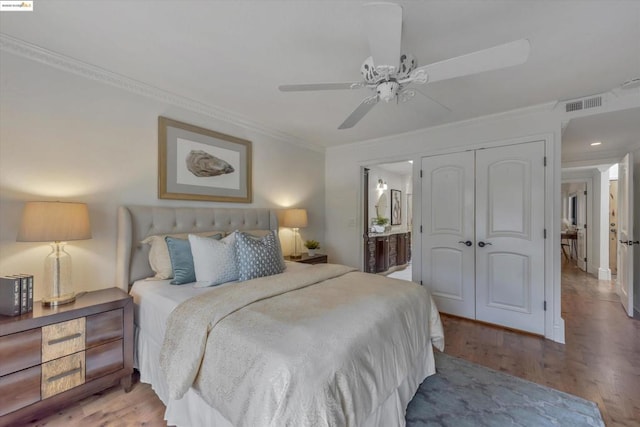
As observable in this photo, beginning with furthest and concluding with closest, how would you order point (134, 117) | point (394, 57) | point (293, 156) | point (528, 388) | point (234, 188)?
point (293, 156), point (234, 188), point (134, 117), point (528, 388), point (394, 57)

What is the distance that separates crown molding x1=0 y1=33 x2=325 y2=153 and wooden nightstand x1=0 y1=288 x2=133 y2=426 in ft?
5.50

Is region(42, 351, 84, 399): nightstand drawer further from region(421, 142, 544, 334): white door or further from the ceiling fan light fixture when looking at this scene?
region(421, 142, 544, 334): white door

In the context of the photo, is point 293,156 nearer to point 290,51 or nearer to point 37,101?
point 290,51

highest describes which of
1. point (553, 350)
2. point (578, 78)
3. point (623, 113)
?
point (578, 78)

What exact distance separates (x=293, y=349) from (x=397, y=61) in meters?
1.49

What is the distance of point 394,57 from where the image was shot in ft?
4.79

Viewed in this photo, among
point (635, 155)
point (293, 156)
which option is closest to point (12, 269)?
point (293, 156)

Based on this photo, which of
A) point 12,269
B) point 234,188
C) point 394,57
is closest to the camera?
point 394,57

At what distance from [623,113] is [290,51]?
3073mm

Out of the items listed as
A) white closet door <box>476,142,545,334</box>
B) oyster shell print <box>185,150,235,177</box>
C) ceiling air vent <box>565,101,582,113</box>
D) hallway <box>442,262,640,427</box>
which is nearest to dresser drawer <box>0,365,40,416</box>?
oyster shell print <box>185,150,235,177</box>

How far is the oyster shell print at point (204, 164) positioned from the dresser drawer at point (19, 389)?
1.86m

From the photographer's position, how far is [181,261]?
7.24ft

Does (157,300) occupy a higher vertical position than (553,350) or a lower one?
higher

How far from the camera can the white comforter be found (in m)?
1.06
